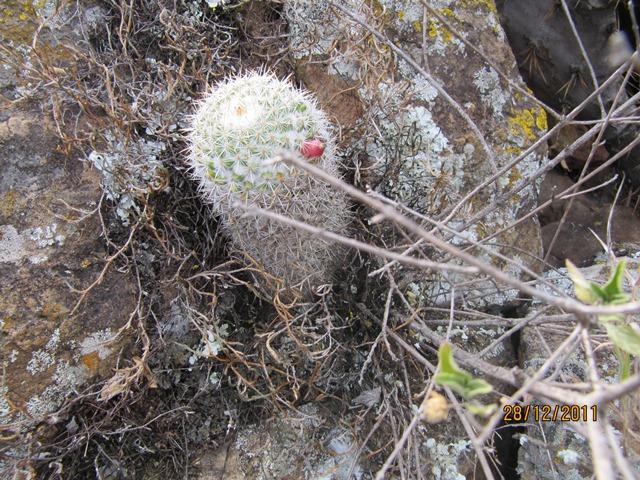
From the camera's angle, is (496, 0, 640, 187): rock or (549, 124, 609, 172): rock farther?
(549, 124, 609, 172): rock

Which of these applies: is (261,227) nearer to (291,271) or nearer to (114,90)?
(291,271)

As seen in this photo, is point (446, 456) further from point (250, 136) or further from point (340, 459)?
point (250, 136)

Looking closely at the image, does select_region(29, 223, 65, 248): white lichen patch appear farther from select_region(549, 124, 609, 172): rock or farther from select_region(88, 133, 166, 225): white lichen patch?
select_region(549, 124, 609, 172): rock

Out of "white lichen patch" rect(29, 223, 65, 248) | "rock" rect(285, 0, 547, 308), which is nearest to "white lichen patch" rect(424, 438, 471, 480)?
"rock" rect(285, 0, 547, 308)

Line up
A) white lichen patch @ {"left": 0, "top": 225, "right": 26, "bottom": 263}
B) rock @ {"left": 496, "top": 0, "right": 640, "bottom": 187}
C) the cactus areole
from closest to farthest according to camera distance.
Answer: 1. the cactus areole
2. white lichen patch @ {"left": 0, "top": 225, "right": 26, "bottom": 263}
3. rock @ {"left": 496, "top": 0, "right": 640, "bottom": 187}

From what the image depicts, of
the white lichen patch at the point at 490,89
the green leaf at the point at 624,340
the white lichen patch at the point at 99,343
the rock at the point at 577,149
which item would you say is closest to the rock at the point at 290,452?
the white lichen patch at the point at 99,343

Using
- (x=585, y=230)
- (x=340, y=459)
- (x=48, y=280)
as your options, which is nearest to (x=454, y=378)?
(x=340, y=459)

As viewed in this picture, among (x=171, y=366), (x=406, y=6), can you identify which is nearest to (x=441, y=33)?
(x=406, y=6)

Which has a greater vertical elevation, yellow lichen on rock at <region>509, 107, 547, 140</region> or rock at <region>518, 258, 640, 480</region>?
yellow lichen on rock at <region>509, 107, 547, 140</region>
